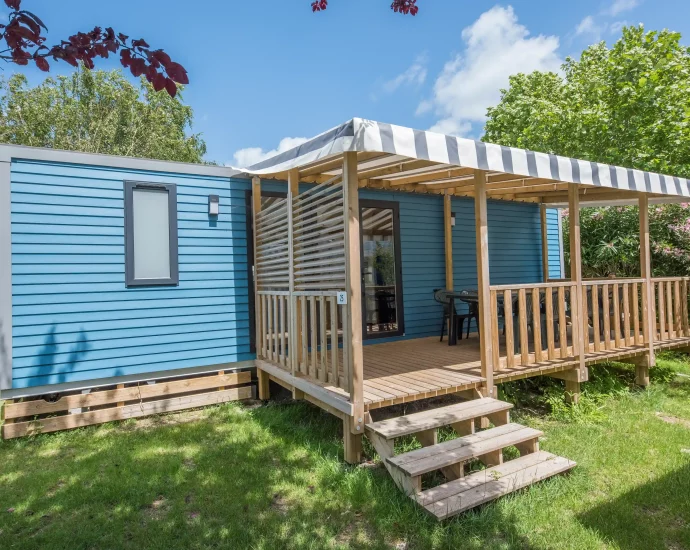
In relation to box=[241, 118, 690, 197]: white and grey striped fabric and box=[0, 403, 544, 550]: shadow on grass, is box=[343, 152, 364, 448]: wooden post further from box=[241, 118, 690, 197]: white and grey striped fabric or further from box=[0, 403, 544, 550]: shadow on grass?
box=[0, 403, 544, 550]: shadow on grass

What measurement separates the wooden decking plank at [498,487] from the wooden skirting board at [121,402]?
10.4 ft

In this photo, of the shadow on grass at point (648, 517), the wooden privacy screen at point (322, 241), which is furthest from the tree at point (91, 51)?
the shadow on grass at point (648, 517)

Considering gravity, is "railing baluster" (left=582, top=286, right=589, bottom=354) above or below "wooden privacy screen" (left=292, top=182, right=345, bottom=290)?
below

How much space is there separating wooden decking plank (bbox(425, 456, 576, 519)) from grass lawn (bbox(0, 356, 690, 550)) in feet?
0.23

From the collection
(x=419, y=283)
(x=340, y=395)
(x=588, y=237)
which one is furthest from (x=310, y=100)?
(x=340, y=395)

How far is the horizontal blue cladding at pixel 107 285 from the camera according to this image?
4.27m

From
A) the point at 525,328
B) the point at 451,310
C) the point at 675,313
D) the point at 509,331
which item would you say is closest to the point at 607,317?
the point at 525,328

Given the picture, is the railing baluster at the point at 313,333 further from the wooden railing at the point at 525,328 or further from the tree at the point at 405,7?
the tree at the point at 405,7

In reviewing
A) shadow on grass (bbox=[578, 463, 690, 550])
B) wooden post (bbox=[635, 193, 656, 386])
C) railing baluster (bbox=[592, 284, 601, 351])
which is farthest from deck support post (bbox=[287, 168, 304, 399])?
wooden post (bbox=[635, 193, 656, 386])

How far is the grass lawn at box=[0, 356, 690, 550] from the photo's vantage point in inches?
99.9

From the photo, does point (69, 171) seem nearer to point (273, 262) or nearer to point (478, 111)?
point (273, 262)

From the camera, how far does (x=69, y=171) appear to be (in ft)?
14.6

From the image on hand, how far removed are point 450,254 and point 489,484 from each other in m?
4.15

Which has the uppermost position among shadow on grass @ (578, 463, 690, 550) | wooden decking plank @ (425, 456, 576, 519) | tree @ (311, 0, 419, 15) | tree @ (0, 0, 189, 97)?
tree @ (311, 0, 419, 15)
